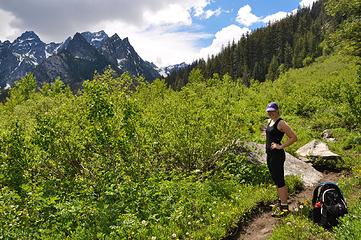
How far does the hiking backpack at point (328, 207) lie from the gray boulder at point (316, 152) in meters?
6.54

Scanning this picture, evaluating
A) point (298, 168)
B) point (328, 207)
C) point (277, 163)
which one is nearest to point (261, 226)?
point (277, 163)

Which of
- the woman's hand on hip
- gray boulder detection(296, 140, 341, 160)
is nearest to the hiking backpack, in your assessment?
the woman's hand on hip

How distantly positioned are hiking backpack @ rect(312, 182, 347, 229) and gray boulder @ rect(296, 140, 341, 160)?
6.54 metres

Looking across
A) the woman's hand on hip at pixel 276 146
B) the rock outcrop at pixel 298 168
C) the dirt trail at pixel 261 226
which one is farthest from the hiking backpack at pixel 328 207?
the rock outcrop at pixel 298 168

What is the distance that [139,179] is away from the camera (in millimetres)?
11281

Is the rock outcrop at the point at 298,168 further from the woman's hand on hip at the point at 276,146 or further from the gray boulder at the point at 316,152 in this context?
the woman's hand on hip at the point at 276,146

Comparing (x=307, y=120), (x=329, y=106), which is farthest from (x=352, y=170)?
(x=329, y=106)

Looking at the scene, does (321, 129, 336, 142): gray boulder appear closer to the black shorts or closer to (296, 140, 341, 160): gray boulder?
(296, 140, 341, 160): gray boulder

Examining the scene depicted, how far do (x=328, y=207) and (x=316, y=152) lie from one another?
7947 mm

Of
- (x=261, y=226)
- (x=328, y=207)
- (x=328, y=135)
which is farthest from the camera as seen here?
(x=328, y=135)

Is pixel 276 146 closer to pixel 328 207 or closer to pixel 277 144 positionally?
pixel 277 144

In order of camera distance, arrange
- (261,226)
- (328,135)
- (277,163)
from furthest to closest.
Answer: (328,135)
(261,226)
(277,163)

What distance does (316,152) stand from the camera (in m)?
15.6

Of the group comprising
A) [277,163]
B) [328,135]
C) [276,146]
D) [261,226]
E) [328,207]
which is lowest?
[261,226]
